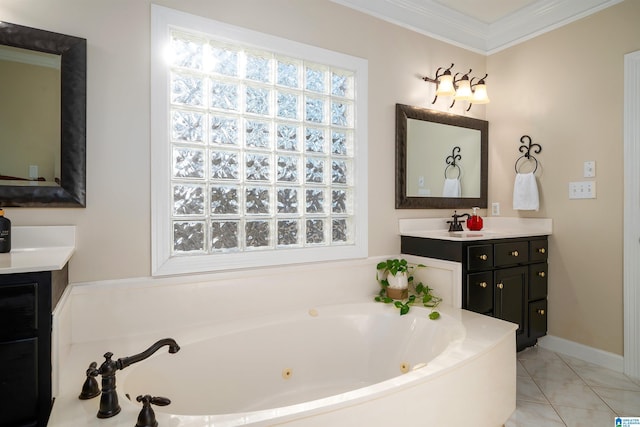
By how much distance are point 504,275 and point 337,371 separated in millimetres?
1332

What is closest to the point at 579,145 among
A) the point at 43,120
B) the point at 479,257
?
the point at 479,257

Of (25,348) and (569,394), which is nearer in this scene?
(25,348)

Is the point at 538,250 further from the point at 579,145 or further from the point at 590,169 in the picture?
the point at 579,145

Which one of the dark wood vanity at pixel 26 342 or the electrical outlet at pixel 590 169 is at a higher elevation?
the electrical outlet at pixel 590 169

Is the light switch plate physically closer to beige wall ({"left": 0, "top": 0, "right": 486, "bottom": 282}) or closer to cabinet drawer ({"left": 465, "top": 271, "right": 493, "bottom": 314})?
cabinet drawer ({"left": 465, "top": 271, "right": 493, "bottom": 314})

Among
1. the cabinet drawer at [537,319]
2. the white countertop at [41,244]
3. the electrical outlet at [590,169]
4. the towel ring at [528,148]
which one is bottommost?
the cabinet drawer at [537,319]

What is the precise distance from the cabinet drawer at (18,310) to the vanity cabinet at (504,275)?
2122mm

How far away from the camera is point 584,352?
102 inches

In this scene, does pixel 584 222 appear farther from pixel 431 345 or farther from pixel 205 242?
pixel 205 242

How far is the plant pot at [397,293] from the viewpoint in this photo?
7.98 feet

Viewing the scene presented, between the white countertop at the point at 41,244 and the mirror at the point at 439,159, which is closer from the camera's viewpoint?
the white countertop at the point at 41,244

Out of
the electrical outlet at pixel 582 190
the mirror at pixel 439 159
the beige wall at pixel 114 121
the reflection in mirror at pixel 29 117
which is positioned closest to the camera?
the reflection in mirror at pixel 29 117

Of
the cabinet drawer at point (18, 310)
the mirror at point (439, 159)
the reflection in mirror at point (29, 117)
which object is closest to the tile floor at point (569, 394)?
the mirror at point (439, 159)

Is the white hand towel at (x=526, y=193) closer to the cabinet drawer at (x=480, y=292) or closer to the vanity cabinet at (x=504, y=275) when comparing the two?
the vanity cabinet at (x=504, y=275)
